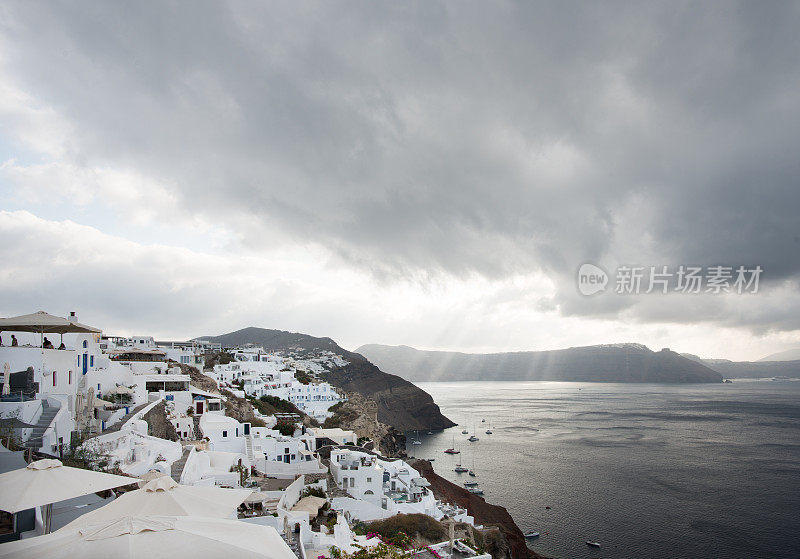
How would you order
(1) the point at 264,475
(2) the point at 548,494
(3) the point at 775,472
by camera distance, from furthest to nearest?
(3) the point at 775,472 → (2) the point at 548,494 → (1) the point at 264,475

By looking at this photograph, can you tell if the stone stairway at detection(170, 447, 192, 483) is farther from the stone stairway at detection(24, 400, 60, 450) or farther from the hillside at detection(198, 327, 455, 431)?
the hillside at detection(198, 327, 455, 431)

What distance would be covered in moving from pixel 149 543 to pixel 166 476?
11.7 feet

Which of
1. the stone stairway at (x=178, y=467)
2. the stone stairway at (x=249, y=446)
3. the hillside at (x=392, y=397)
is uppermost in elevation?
the stone stairway at (x=178, y=467)

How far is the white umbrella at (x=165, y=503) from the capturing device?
7184mm

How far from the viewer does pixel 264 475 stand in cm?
2891

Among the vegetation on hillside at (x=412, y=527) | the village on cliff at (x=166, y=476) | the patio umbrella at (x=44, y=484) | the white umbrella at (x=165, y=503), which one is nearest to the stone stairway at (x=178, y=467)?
the village on cliff at (x=166, y=476)

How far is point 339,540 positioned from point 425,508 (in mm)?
12705

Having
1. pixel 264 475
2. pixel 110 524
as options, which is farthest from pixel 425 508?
pixel 110 524

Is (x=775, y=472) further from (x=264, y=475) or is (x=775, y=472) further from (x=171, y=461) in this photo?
(x=171, y=461)

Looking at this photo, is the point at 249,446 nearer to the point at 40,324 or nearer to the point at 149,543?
the point at 40,324

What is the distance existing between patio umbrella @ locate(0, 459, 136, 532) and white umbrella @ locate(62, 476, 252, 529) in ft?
1.12

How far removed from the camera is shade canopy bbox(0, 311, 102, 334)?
1549 centimetres

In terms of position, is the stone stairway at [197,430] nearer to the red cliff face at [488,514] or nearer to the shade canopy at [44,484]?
the shade canopy at [44,484]

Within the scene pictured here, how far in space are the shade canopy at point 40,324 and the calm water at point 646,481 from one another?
35.5 metres
